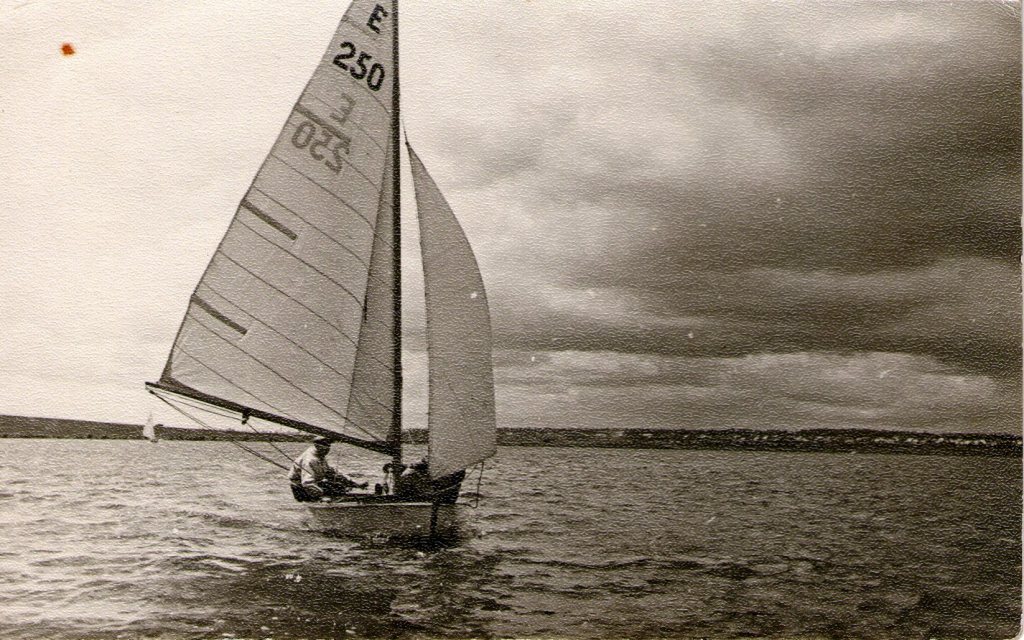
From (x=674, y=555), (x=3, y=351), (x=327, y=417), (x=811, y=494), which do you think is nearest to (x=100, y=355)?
(x=3, y=351)

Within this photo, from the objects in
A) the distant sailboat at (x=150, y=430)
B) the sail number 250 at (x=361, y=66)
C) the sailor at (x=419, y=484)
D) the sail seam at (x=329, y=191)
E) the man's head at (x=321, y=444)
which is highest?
the sail number 250 at (x=361, y=66)

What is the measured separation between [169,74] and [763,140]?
3.77 metres

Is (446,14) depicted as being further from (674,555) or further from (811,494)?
(811,494)

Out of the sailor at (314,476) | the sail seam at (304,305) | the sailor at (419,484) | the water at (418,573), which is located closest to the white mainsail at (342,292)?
the sail seam at (304,305)

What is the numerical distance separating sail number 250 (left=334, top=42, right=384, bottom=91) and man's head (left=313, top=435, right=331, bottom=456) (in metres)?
2.61

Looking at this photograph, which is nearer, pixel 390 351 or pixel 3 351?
pixel 3 351

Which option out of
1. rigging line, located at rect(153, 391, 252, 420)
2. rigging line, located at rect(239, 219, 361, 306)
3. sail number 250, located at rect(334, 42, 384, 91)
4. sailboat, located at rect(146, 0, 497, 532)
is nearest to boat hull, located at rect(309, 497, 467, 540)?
sailboat, located at rect(146, 0, 497, 532)

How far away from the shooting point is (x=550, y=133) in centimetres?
472

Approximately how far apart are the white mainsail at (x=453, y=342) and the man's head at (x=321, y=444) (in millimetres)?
783

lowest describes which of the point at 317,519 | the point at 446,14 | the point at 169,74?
the point at 317,519

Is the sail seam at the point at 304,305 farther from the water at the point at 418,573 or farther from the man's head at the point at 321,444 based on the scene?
the water at the point at 418,573

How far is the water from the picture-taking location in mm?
4449

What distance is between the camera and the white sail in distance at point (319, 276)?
16.6ft

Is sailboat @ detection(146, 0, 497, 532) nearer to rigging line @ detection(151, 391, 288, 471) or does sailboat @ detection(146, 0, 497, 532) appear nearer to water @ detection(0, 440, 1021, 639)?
rigging line @ detection(151, 391, 288, 471)
